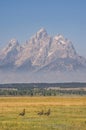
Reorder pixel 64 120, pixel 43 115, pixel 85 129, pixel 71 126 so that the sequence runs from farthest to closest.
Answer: pixel 43 115 → pixel 64 120 → pixel 71 126 → pixel 85 129

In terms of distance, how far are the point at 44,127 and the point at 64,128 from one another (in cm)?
218

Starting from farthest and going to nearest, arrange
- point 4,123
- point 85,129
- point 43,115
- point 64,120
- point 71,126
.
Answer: point 43,115
point 64,120
point 4,123
point 71,126
point 85,129

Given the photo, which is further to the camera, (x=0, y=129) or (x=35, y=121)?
(x=35, y=121)

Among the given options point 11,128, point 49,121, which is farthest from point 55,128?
point 49,121

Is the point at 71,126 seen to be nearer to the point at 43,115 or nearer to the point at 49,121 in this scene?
the point at 49,121

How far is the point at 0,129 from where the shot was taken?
50.3 m

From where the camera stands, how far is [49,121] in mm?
59625

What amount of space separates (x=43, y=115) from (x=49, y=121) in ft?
31.9

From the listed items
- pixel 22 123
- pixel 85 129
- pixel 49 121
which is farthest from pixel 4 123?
pixel 85 129

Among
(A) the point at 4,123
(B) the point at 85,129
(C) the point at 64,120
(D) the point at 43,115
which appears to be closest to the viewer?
(B) the point at 85,129

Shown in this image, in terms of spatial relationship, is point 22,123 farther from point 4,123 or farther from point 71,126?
point 71,126

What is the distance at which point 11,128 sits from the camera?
5162 cm

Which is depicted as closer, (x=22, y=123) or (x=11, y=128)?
(x=11, y=128)

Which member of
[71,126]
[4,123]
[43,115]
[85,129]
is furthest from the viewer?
[43,115]
